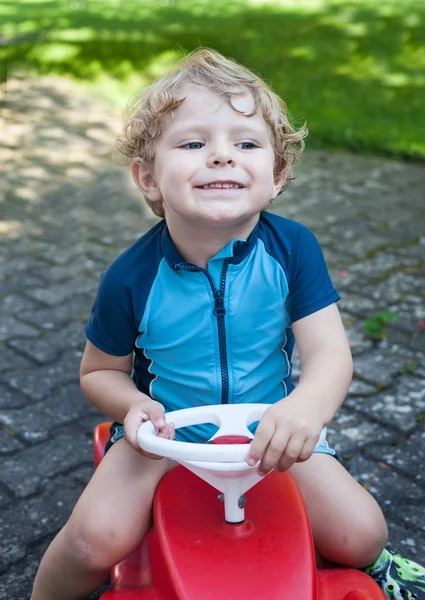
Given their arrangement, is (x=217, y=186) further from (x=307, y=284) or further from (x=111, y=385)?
(x=111, y=385)

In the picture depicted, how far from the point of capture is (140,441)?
1.48 meters

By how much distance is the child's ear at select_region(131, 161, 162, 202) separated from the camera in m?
1.83

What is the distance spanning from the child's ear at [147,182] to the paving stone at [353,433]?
110 centimetres

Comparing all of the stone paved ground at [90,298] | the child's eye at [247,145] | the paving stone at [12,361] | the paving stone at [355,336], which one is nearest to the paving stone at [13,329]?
the stone paved ground at [90,298]

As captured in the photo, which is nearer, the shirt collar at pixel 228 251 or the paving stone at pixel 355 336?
the shirt collar at pixel 228 251

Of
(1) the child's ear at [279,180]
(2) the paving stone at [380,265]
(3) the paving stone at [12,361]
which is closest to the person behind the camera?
(1) the child's ear at [279,180]

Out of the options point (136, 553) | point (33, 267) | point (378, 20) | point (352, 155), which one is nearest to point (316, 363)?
point (136, 553)

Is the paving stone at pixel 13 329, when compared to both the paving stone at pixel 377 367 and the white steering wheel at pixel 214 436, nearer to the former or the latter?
the paving stone at pixel 377 367

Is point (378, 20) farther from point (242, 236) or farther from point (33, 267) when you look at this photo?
point (242, 236)

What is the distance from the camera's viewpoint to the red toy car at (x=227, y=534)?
144 centimetres

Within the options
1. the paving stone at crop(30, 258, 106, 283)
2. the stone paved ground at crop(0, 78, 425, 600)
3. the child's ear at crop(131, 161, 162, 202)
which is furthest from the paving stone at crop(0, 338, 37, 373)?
the child's ear at crop(131, 161, 162, 202)

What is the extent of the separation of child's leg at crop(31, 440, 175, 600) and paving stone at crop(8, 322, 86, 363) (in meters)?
1.42

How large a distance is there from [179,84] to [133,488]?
33.5 inches

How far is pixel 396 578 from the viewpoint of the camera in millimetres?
1832
